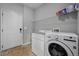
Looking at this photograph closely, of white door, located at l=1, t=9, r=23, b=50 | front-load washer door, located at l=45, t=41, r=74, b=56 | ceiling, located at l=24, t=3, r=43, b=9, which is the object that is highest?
ceiling, located at l=24, t=3, r=43, b=9

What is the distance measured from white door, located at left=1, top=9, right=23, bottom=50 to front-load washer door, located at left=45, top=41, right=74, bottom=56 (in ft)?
2.16

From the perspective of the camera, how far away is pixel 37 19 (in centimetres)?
140

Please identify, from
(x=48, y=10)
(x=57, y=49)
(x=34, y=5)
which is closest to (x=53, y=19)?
(x=48, y=10)

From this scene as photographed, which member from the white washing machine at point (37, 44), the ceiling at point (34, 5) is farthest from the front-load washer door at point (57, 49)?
the ceiling at point (34, 5)

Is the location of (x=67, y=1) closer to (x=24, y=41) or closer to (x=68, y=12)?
(x=68, y=12)

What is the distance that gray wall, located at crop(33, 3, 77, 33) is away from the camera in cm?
111

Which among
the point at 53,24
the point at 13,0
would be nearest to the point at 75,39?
the point at 53,24

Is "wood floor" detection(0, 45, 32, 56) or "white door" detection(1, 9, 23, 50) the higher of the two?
"white door" detection(1, 9, 23, 50)

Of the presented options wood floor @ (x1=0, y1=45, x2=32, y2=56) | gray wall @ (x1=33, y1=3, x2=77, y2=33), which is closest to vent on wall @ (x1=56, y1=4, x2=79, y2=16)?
gray wall @ (x1=33, y1=3, x2=77, y2=33)

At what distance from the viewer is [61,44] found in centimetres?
102

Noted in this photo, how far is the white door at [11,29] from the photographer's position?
53.8 inches

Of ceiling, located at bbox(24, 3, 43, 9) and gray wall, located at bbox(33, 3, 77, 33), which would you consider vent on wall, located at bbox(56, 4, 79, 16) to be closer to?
gray wall, located at bbox(33, 3, 77, 33)

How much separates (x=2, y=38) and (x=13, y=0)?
85 centimetres

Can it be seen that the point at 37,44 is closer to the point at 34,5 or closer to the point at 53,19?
the point at 53,19
